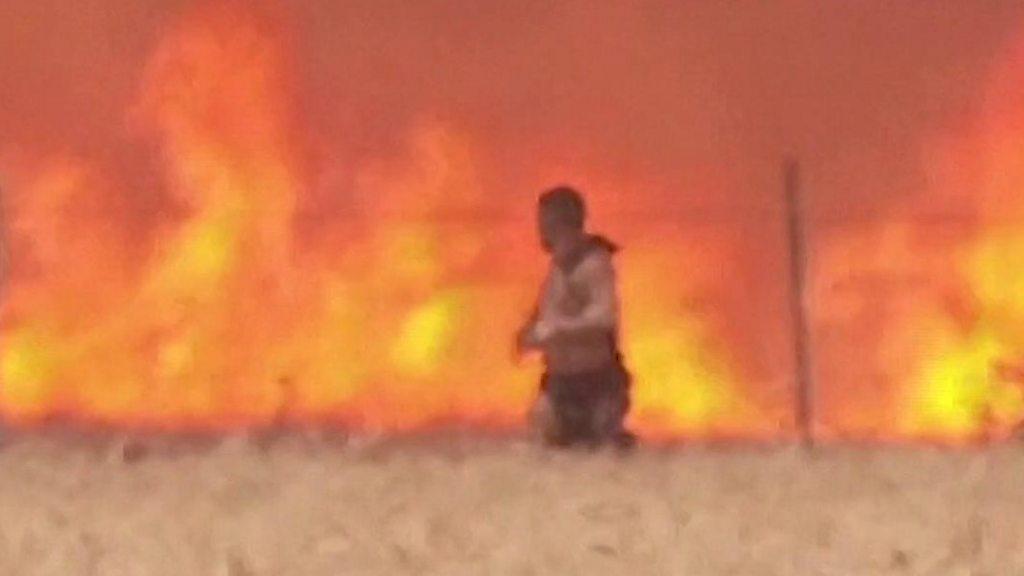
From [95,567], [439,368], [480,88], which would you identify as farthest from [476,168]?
[95,567]

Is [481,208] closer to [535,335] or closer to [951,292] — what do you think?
[535,335]

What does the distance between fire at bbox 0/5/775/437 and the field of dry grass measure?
0.56 ft

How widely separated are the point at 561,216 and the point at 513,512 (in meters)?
0.42

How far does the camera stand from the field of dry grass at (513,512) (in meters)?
1.09

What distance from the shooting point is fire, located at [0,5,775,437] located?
178 cm

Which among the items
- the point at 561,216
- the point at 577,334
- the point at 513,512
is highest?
the point at 561,216

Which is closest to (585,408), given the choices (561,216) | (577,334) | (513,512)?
(577,334)

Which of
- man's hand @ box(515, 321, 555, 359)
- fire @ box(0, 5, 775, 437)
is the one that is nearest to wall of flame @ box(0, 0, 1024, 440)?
fire @ box(0, 5, 775, 437)

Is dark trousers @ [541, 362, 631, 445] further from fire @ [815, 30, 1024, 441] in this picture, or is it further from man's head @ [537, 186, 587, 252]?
fire @ [815, 30, 1024, 441]

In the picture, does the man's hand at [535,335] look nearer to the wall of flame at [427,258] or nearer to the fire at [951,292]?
the wall of flame at [427,258]

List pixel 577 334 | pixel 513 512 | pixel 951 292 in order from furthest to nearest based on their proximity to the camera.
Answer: pixel 951 292 < pixel 577 334 < pixel 513 512

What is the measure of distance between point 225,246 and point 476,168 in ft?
0.90

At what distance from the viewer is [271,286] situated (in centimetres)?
180

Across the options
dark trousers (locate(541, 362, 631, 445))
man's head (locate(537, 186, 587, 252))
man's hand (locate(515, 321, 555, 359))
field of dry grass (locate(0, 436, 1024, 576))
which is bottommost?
field of dry grass (locate(0, 436, 1024, 576))
